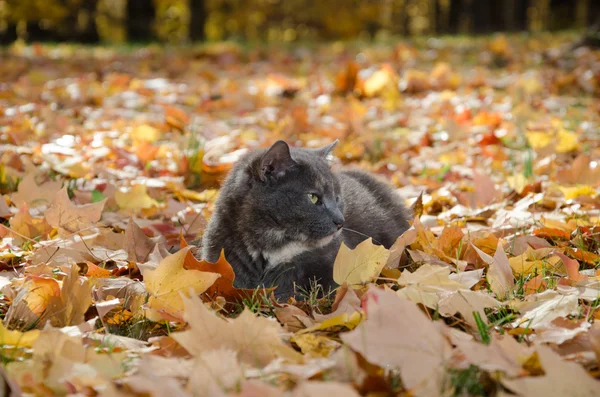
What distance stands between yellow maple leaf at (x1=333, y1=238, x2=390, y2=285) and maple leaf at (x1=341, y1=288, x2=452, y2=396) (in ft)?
2.10

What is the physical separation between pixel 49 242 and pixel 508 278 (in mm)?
1818

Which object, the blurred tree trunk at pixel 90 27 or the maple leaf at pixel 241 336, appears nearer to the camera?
the maple leaf at pixel 241 336

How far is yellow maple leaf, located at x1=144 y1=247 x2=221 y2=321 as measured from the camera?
2070 millimetres

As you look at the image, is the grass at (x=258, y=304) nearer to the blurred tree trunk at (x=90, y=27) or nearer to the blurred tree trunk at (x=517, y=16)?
the blurred tree trunk at (x=90, y=27)

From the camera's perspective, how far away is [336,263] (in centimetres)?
222

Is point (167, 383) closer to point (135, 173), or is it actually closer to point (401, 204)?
point (401, 204)

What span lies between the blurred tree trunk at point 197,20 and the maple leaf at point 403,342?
56.2ft

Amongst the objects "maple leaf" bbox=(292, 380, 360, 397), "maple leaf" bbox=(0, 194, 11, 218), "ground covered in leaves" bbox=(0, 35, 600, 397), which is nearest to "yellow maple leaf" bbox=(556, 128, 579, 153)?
"ground covered in leaves" bbox=(0, 35, 600, 397)

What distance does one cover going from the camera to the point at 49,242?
2.68 metres

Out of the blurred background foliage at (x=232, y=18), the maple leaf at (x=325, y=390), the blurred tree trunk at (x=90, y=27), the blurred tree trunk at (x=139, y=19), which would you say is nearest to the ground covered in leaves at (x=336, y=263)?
the maple leaf at (x=325, y=390)

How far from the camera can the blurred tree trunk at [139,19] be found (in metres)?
19.8

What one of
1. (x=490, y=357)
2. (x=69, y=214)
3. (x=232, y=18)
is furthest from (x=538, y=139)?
(x=232, y=18)

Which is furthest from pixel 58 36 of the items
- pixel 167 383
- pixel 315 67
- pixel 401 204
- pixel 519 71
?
pixel 167 383

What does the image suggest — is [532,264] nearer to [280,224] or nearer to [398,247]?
[398,247]
